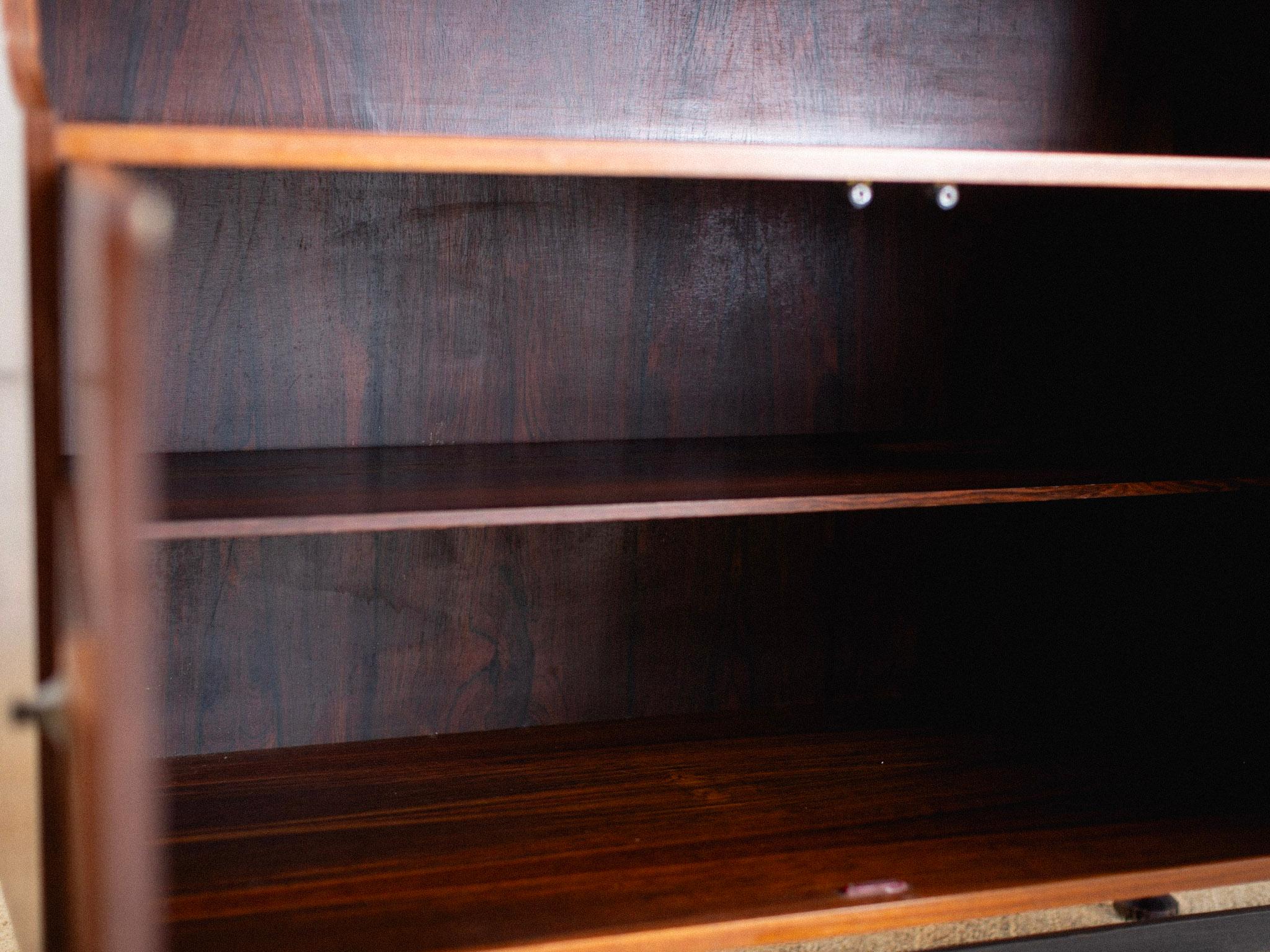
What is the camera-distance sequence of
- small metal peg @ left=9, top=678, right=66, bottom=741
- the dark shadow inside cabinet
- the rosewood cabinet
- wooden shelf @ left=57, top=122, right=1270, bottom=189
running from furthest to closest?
the dark shadow inside cabinet < the rosewood cabinet < wooden shelf @ left=57, top=122, right=1270, bottom=189 < small metal peg @ left=9, top=678, right=66, bottom=741

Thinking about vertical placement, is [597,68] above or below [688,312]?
above

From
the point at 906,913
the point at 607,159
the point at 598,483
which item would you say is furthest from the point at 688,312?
the point at 906,913

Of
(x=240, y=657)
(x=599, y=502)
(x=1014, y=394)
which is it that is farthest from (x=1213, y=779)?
(x=240, y=657)

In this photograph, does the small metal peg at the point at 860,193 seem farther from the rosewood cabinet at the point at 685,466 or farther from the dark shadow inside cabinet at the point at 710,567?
the dark shadow inside cabinet at the point at 710,567

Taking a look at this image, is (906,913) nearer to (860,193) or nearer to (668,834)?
(668,834)

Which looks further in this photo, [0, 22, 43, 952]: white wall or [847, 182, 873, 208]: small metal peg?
[847, 182, 873, 208]: small metal peg

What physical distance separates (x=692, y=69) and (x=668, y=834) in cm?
86

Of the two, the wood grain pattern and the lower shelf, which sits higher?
the wood grain pattern

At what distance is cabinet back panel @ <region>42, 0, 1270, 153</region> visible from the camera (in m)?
1.27

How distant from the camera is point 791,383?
1.55 metres

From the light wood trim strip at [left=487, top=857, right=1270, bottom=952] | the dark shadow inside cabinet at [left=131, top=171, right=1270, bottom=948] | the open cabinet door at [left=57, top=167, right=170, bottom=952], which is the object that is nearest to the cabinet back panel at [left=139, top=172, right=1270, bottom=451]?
the dark shadow inside cabinet at [left=131, top=171, right=1270, bottom=948]

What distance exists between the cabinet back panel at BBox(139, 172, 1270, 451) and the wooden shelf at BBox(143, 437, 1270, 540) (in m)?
0.06

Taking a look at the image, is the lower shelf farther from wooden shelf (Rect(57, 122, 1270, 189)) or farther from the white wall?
wooden shelf (Rect(57, 122, 1270, 189))

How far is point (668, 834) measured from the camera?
4.05 feet
